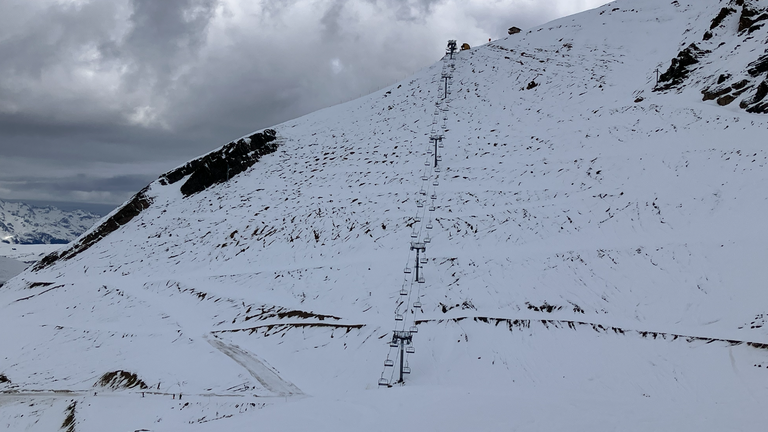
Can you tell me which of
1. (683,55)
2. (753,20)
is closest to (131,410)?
(683,55)

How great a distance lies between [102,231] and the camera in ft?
139

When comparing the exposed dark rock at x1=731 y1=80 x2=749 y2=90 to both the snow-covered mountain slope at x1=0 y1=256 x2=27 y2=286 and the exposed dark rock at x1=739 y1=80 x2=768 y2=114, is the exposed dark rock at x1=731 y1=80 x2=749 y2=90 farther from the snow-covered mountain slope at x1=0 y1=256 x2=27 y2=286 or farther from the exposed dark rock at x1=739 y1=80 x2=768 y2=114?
the snow-covered mountain slope at x1=0 y1=256 x2=27 y2=286

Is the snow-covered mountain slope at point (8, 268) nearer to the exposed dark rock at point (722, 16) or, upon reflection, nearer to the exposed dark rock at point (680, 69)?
the exposed dark rock at point (680, 69)

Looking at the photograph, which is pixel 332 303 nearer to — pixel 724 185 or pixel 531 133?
pixel 724 185

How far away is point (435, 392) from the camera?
12984mm

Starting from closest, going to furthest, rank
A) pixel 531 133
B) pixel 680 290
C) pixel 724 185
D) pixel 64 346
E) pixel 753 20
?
pixel 680 290 → pixel 724 185 → pixel 64 346 → pixel 753 20 → pixel 531 133

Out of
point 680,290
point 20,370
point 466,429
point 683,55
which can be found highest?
point 683,55

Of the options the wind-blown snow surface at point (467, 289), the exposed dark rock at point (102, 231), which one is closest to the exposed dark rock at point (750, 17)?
the wind-blown snow surface at point (467, 289)

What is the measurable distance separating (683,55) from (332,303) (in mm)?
30963

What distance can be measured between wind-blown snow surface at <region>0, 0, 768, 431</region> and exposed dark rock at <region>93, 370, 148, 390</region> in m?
0.35

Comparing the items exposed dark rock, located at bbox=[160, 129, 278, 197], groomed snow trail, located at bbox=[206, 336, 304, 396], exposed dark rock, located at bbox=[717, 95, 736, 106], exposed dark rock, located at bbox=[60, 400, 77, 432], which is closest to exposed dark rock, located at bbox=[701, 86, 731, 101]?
exposed dark rock, located at bbox=[717, 95, 736, 106]

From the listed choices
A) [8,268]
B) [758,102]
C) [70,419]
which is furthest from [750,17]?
[8,268]

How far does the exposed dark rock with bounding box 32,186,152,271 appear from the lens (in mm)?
41312

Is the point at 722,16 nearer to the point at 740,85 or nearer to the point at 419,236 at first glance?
the point at 740,85
